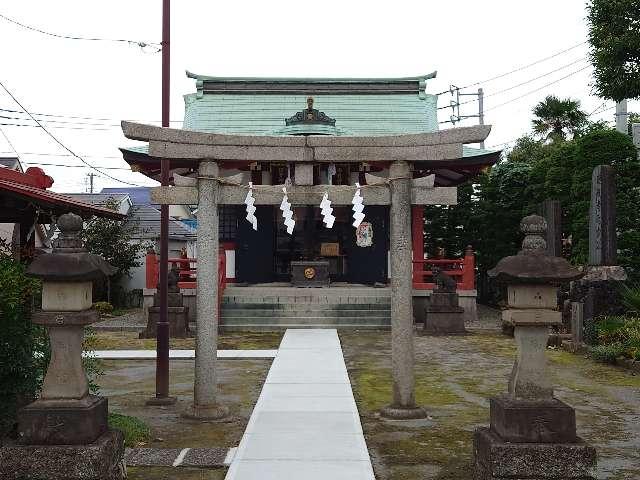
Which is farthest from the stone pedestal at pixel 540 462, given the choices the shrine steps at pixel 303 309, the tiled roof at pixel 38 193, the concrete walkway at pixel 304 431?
the shrine steps at pixel 303 309

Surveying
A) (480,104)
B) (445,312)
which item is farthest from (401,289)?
(480,104)

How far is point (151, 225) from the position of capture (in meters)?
31.4

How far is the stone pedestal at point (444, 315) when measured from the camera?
16.6 meters

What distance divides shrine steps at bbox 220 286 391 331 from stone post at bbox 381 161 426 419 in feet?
31.6

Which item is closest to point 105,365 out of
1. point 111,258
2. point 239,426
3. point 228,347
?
point 228,347

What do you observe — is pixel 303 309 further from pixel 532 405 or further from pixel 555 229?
pixel 532 405

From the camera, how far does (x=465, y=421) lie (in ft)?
25.1

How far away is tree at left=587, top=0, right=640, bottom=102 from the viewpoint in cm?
1423

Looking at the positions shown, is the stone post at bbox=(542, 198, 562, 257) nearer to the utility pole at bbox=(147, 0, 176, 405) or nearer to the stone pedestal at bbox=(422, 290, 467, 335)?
the stone pedestal at bbox=(422, 290, 467, 335)

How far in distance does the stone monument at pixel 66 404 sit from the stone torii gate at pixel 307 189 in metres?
2.33

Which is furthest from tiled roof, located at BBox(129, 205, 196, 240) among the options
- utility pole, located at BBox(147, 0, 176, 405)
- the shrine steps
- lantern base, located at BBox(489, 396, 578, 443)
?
lantern base, located at BBox(489, 396, 578, 443)

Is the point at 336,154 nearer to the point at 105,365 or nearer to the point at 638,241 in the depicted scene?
the point at 105,365

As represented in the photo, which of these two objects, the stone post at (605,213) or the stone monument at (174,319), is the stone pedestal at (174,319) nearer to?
the stone monument at (174,319)

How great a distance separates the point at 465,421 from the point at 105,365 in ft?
24.1
